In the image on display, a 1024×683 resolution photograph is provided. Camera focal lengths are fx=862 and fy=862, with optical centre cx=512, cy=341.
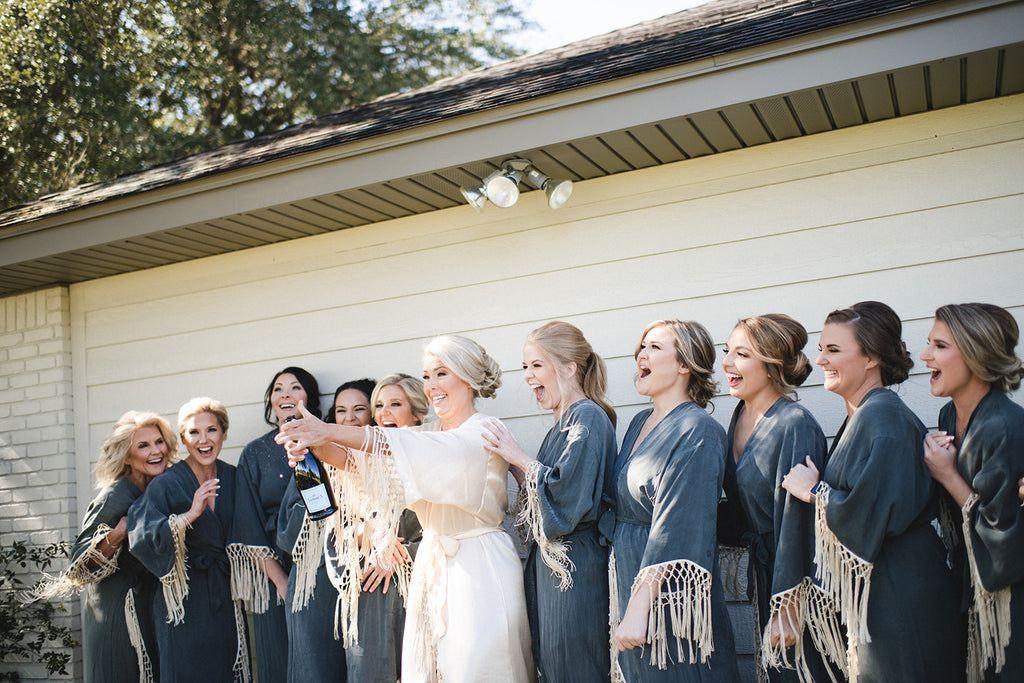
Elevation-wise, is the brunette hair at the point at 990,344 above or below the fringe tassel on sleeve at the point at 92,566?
above

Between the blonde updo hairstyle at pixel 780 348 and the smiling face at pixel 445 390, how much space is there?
1.06 m

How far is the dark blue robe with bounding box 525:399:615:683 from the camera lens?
2.99m

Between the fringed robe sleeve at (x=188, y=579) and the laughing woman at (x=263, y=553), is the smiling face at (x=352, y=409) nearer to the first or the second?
the laughing woman at (x=263, y=553)

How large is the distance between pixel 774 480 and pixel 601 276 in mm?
1564

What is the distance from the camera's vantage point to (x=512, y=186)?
3818 mm

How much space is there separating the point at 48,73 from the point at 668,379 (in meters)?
5.99

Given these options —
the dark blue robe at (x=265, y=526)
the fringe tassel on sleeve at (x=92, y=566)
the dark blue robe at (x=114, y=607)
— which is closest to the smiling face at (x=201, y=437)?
the dark blue robe at (x=265, y=526)

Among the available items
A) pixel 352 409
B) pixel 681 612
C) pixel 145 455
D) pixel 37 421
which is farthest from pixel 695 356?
pixel 37 421

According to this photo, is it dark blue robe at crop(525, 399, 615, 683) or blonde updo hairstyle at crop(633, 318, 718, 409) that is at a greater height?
blonde updo hairstyle at crop(633, 318, 718, 409)

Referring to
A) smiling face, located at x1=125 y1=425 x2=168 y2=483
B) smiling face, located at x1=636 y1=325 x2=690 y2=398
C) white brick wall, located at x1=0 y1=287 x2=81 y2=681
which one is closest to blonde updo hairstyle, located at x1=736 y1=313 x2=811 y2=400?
smiling face, located at x1=636 y1=325 x2=690 y2=398

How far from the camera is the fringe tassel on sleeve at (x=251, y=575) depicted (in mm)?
4215

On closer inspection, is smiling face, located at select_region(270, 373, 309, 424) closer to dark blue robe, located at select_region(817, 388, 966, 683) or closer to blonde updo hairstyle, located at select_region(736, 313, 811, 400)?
blonde updo hairstyle, located at select_region(736, 313, 811, 400)

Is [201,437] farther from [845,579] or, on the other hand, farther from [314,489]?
[845,579]

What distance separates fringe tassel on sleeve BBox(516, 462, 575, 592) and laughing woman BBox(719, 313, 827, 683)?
62 centimetres
